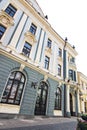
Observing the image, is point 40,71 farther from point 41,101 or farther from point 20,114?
point 20,114

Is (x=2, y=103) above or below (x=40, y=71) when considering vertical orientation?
below

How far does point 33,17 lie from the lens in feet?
46.6

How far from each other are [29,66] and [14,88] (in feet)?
8.95

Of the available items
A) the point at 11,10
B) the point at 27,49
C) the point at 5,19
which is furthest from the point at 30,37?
the point at 11,10

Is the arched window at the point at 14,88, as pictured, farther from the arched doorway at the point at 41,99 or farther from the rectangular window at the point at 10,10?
the rectangular window at the point at 10,10

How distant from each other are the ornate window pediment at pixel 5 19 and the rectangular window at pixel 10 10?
805 millimetres

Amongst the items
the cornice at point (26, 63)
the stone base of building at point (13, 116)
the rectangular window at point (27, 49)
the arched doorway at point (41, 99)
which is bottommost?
the stone base of building at point (13, 116)

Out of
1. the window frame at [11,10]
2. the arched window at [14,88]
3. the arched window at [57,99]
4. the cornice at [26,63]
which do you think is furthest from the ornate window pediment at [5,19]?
the arched window at [57,99]

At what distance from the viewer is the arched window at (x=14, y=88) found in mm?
9047

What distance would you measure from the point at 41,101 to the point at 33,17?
1050 cm

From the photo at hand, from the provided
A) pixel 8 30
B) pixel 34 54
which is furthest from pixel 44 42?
pixel 8 30

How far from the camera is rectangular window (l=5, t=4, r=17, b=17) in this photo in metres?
11.5

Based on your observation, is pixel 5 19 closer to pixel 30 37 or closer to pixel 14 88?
pixel 30 37

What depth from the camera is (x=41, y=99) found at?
40.1ft
